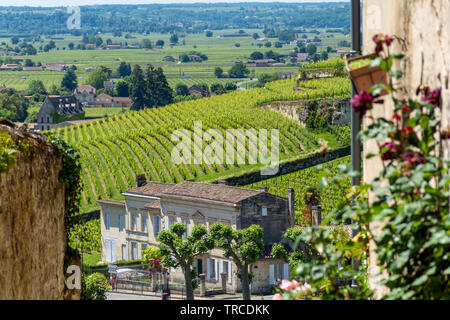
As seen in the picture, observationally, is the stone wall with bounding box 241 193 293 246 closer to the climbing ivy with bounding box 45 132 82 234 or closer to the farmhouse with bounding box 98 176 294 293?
the farmhouse with bounding box 98 176 294 293

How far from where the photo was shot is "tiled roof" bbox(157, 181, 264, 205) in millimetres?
38213

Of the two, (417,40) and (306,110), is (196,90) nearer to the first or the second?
(306,110)

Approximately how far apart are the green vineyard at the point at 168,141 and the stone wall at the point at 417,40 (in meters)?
45.2

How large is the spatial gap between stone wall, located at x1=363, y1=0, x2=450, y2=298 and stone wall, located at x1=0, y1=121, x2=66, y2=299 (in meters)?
3.33

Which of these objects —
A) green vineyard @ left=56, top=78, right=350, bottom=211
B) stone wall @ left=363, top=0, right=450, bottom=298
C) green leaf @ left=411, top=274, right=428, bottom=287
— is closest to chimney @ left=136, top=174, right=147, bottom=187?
green vineyard @ left=56, top=78, right=350, bottom=211

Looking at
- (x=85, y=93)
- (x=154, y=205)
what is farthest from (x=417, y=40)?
(x=85, y=93)

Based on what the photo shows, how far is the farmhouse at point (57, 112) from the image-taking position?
397 ft

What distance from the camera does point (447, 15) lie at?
Result: 4.51 metres

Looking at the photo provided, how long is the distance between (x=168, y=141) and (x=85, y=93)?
4189 inches

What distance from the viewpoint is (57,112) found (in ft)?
404

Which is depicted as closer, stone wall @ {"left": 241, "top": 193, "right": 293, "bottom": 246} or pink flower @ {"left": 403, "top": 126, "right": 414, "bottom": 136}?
pink flower @ {"left": 403, "top": 126, "right": 414, "bottom": 136}

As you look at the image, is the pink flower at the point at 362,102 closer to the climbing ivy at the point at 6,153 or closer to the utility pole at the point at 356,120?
the utility pole at the point at 356,120
